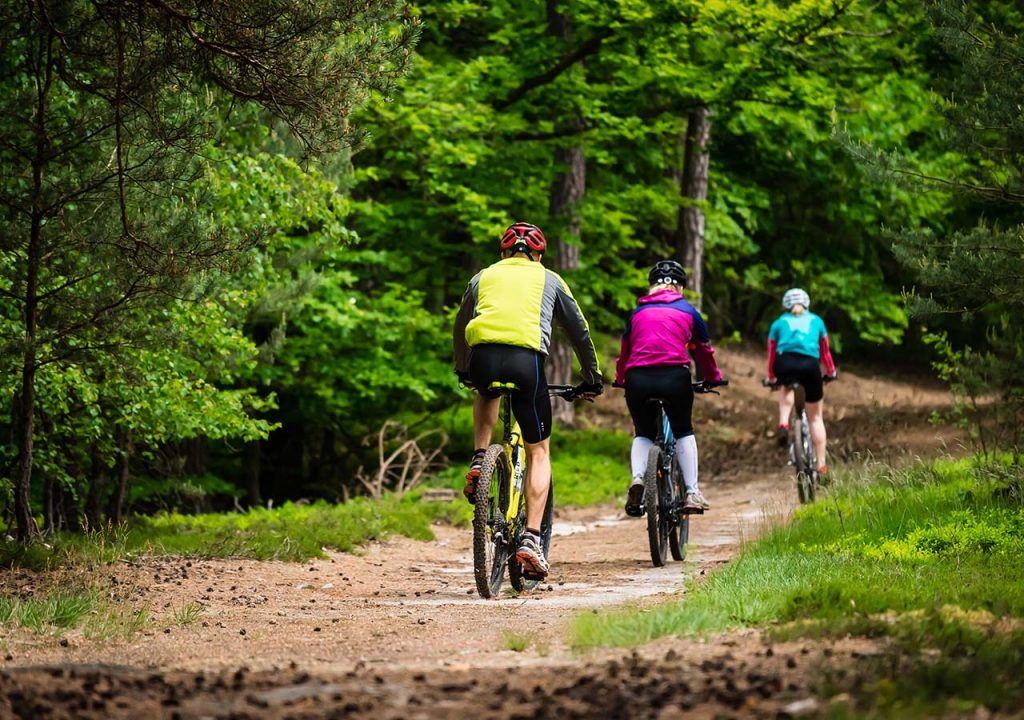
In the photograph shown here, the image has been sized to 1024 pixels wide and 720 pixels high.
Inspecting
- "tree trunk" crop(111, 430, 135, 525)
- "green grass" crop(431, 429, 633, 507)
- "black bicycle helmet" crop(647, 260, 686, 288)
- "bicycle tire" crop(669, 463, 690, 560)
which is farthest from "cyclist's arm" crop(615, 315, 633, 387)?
"green grass" crop(431, 429, 633, 507)

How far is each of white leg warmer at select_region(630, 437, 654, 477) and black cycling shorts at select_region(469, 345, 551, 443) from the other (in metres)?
1.66

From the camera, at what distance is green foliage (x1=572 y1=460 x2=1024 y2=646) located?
588cm

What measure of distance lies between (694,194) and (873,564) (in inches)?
616

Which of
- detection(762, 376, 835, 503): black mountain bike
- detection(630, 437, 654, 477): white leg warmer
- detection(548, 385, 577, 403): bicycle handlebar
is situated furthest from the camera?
detection(762, 376, 835, 503): black mountain bike

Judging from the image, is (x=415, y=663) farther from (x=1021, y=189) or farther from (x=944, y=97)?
(x=944, y=97)

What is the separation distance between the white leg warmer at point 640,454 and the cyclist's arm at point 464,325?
1.78m

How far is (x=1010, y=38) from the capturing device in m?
9.21

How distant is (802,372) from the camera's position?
13258 mm

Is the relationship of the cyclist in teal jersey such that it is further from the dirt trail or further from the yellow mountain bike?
the yellow mountain bike

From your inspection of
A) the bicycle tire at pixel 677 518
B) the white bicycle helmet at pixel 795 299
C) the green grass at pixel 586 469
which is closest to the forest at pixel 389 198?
the green grass at pixel 586 469

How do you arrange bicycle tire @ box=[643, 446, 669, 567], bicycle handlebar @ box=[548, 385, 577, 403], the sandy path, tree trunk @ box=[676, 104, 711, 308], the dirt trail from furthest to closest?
tree trunk @ box=[676, 104, 711, 308]
bicycle tire @ box=[643, 446, 669, 567]
bicycle handlebar @ box=[548, 385, 577, 403]
the sandy path
the dirt trail

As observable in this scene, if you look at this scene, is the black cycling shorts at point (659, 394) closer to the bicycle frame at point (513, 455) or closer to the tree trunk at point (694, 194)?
the bicycle frame at point (513, 455)

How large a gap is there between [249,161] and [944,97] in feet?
19.1

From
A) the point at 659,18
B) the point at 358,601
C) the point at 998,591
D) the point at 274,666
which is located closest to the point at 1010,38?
the point at 998,591
